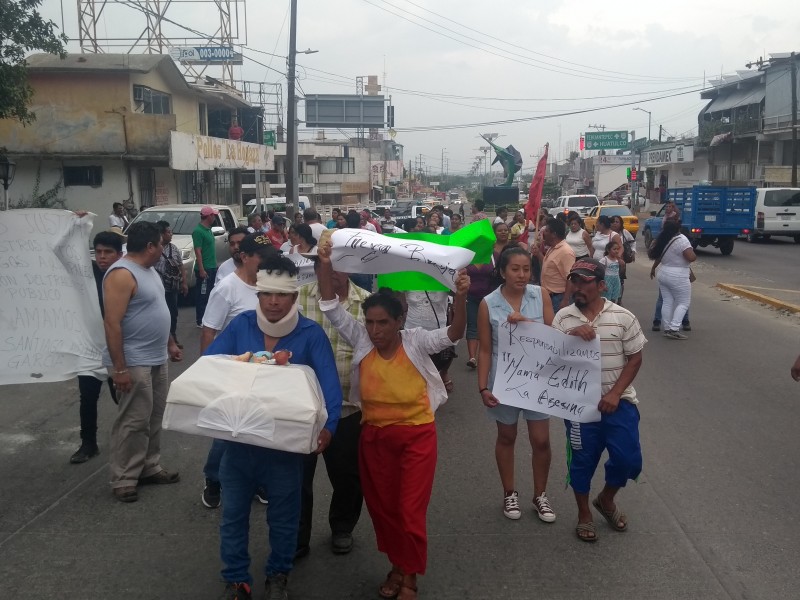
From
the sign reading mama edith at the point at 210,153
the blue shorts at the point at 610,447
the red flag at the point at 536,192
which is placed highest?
the sign reading mama edith at the point at 210,153

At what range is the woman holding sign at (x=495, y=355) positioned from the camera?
476cm

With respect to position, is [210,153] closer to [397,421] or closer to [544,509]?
[544,509]

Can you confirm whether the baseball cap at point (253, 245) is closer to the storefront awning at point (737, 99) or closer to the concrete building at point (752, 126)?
the concrete building at point (752, 126)

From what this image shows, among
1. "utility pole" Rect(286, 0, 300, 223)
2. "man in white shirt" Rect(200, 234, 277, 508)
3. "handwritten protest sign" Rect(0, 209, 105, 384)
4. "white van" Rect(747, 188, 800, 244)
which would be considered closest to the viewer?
"man in white shirt" Rect(200, 234, 277, 508)

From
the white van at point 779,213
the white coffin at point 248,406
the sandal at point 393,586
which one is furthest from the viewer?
the white van at point 779,213

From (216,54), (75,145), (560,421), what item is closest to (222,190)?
(216,54)

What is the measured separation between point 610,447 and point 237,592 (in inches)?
85.2

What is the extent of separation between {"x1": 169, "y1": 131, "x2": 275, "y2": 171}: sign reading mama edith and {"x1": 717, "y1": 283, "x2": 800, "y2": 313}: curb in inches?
612

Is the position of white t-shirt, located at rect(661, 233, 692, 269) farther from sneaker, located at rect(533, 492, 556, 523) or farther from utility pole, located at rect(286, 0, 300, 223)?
utility pole, located at rect(286, 0, 300, 223)

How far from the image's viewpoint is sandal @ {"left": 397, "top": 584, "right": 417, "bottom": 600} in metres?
3.82

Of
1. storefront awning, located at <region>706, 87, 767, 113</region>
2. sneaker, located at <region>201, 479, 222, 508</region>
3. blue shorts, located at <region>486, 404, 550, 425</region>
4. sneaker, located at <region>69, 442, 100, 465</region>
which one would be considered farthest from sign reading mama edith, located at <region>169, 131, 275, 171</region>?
storefront awning, located at <region>706, 87, 767, 113</region>

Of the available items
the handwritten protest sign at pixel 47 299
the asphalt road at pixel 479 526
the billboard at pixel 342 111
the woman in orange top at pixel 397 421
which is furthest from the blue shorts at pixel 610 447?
the billboard at pixel 342 111

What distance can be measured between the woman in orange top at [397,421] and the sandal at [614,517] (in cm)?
136

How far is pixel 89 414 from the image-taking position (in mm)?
5938
